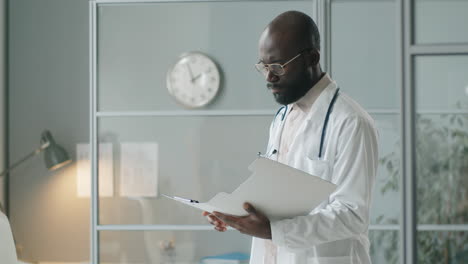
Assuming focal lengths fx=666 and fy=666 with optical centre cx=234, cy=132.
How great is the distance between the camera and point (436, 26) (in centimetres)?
227

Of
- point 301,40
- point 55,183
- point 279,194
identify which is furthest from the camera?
point 55,183

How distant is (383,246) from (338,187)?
1815 millimetres

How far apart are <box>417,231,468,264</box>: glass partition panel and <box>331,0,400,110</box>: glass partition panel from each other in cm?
117

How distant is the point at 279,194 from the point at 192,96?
6.54ft

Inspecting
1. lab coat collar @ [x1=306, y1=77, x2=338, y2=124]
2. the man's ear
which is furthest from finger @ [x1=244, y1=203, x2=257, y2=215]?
the man's ear

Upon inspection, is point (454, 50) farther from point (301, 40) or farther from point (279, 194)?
point (279, 194)

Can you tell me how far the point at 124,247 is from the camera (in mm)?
3441

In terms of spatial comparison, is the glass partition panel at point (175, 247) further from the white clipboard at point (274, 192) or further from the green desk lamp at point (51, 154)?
the white clipboard at point (274, 192)

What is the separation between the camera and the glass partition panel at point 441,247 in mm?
2168

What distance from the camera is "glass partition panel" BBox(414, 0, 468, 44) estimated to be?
221 centimetres

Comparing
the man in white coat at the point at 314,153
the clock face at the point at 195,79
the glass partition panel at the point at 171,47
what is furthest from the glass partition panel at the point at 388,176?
the man in white coat at the point at 314,153

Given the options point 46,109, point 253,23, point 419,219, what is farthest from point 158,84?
point 419,219

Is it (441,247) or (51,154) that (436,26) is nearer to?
(441,247)

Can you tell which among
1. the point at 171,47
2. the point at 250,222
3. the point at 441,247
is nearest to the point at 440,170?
the point at 441,247
